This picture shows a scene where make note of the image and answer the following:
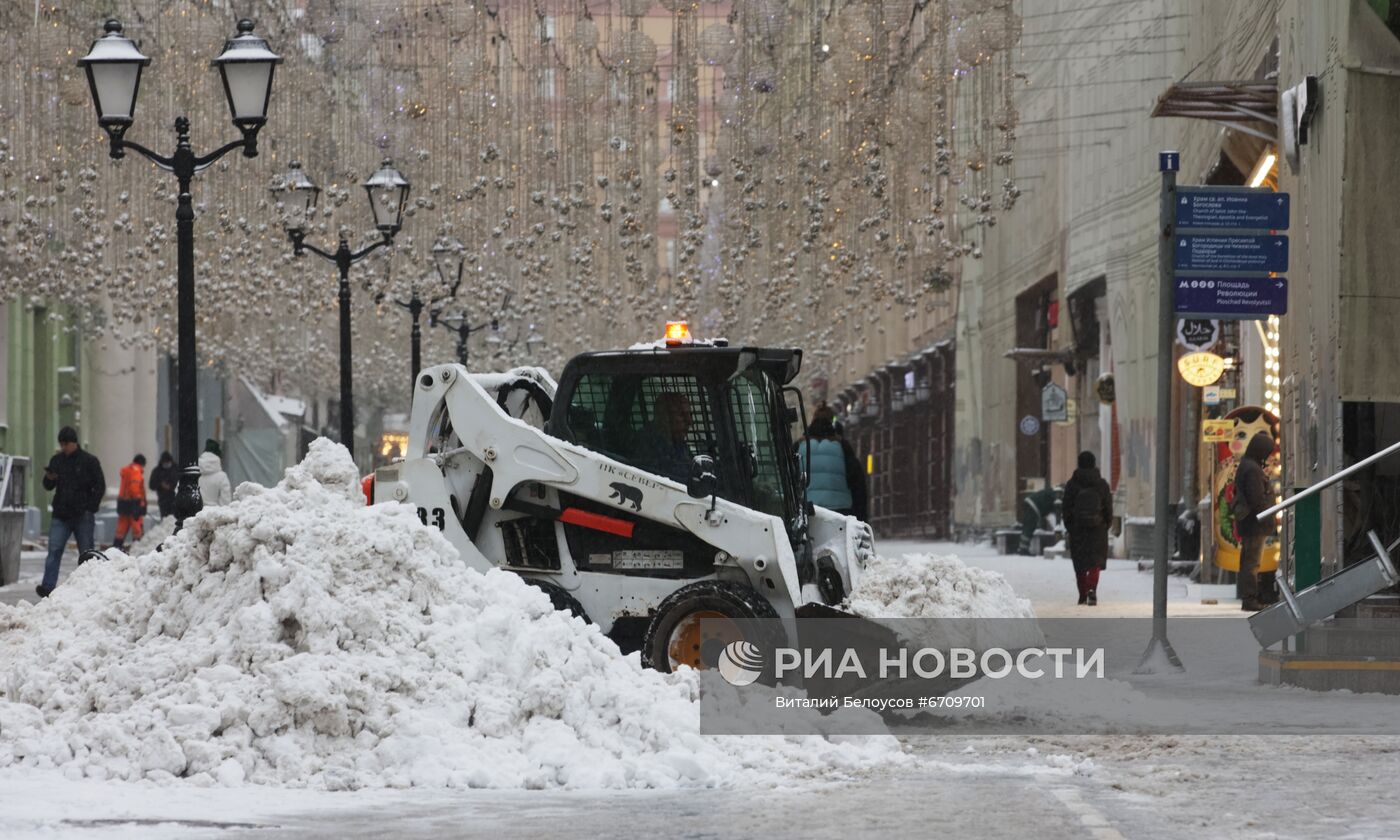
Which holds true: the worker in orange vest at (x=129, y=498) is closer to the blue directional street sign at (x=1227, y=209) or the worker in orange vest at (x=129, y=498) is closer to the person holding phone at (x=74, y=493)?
the person holding phone at (x=74, y=493)

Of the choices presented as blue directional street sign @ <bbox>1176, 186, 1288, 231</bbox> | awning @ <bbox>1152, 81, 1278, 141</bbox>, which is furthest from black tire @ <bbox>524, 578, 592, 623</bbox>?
awning @ <bbox>1152, 81, 1278, 141</bbox>

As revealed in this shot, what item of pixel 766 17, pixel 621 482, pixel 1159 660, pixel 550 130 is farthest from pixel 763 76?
pixel 621 482

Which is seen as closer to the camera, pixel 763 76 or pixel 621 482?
pixel 621 482

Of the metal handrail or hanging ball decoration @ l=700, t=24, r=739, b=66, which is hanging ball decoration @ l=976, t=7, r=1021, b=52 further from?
the metal handrail

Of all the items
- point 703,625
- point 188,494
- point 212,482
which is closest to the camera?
point 703,625

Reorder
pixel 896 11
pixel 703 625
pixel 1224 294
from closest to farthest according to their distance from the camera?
pixel 703 625, pixel 1224 294, pixel 896 11

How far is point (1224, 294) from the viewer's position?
666 inches

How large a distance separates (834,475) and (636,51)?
4.56m

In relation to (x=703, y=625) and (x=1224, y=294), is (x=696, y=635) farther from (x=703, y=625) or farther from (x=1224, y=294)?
(x=1224, y=294)

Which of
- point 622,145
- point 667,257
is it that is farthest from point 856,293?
point 667,257

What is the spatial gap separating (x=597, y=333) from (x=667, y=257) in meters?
42.4

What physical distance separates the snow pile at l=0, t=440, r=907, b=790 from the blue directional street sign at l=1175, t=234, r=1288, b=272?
6.40m

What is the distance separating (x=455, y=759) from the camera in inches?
418

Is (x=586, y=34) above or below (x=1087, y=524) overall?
above
